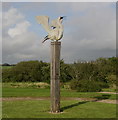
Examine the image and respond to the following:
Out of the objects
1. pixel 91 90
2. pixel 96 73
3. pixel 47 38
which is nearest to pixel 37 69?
pixel 96 73

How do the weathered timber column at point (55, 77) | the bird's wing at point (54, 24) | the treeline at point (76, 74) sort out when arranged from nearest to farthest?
the weathered timber column at point (55, 77), the bird's wing at point (54, 24), the treeline at point (76, 74)

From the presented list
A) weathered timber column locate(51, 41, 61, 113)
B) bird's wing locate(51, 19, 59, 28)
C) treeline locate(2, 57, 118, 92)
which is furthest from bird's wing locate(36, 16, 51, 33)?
treeline locate(2, 57, 118, 92)

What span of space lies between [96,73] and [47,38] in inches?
905

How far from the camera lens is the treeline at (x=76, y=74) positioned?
79.3 ft

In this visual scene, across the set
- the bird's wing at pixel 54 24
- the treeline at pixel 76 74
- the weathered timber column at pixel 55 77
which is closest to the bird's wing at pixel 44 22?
the bird's wing at pixel 54 24

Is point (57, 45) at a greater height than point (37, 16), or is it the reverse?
point (37, 16)

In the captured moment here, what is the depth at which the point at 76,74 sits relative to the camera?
32.0 meters

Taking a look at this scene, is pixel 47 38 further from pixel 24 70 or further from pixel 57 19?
pixel 24 70

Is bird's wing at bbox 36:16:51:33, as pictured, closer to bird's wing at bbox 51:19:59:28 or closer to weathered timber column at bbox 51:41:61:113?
bird's wing at bbox 51:19:59:28

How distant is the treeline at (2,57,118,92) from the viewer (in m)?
24.2

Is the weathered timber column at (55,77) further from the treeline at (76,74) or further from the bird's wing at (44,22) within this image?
the treeline at (76,74)

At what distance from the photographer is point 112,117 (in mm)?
9062

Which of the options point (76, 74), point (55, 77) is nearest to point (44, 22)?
point (55, 77)

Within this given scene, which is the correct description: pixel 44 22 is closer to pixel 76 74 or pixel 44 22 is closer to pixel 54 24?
pixel 54 24
